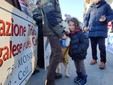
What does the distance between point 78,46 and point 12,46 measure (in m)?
1.83

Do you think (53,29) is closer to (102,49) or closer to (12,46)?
(12,46)

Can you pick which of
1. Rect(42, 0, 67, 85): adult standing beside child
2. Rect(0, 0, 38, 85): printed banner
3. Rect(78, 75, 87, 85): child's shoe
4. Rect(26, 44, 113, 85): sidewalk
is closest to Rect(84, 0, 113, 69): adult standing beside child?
Rect(26, 44, 113, 85): sidewalk

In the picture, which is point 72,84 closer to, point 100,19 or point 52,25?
point 52,25

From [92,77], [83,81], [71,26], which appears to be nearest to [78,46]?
[71,26]

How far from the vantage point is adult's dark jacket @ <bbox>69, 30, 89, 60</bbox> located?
3.49 meters

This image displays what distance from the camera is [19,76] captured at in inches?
84.7

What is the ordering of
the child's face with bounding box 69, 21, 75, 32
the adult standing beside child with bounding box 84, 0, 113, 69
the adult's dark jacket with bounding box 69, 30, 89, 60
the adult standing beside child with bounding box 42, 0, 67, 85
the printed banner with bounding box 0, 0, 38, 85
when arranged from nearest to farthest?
the printed banner with bounding box 0, 0, 38, 85 < the adult standing beside child with bounding box 42, 0, 67, 85 < the adult's dark jacket with bounding box 69, 30, 89, 60 < the child's face with bounding box 69, 21, 75, 32 < the adult standing beside child with bounding box 84, 0, 113, 69

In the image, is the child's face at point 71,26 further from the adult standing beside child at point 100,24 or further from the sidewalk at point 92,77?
the adult standing beside child at point 100,24

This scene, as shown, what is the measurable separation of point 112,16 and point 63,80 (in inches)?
67.8

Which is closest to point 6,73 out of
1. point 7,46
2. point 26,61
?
point 7,46

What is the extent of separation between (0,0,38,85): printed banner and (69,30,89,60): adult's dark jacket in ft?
4.22

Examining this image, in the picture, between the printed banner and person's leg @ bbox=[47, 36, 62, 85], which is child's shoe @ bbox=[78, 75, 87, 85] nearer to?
person's leg @ bbox=[47, 36, 62, 85]

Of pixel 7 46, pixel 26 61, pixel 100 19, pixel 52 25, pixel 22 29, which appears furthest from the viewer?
pixel 100 19

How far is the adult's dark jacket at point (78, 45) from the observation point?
3.49m
